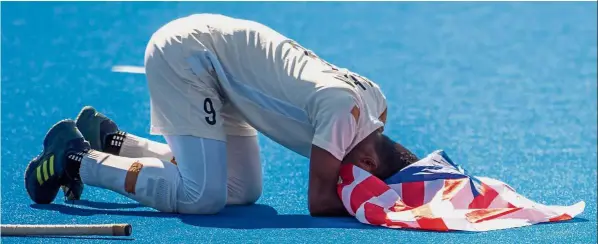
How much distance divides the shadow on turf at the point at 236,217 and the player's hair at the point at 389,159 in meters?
0.26

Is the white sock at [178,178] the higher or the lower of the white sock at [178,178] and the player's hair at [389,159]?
the lower

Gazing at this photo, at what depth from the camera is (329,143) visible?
4.50 m

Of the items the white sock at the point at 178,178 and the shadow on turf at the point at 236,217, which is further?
the white sock at the point at 178,178

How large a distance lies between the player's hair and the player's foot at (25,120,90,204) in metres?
1.19

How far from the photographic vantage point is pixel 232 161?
516 cm

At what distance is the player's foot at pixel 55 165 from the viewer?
4836 mm

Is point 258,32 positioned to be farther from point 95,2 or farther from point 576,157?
point 95,2

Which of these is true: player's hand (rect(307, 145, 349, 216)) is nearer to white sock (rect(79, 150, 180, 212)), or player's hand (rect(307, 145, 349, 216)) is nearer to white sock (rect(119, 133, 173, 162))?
white sock (rect(79, 150, 180, 212))

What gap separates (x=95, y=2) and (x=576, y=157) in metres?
5.36

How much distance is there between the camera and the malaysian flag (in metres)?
4.52

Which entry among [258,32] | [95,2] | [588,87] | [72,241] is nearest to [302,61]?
[258,32]

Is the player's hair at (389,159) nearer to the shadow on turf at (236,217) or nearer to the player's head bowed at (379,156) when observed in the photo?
the player's head bowed at (379,156)

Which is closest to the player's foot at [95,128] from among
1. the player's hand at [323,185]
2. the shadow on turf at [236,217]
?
the shadow on turf at [236,217]

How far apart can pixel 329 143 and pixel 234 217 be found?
56 cm
